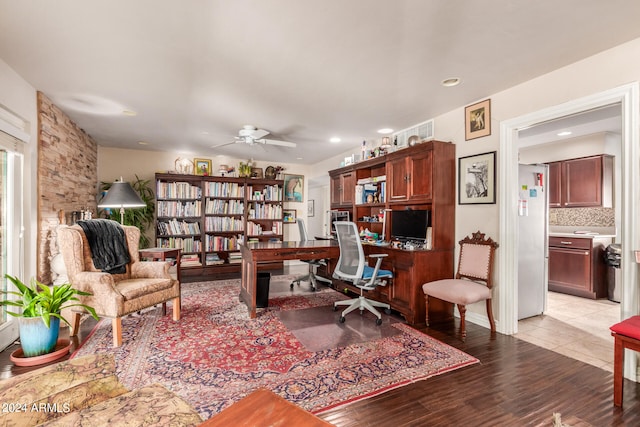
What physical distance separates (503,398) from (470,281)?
4.68 ft

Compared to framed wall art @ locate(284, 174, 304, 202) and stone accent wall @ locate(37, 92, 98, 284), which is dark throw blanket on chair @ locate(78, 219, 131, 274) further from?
framed wall art @ locate(284, 174, 304, 202)

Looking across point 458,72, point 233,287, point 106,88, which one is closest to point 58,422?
point 106,88

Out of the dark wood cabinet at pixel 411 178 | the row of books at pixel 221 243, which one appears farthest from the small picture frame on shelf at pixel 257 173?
the dark wood cabinet at pixel 411 178

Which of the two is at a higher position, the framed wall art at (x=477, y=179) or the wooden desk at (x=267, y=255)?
the framed wall art at (x=477, y=179)

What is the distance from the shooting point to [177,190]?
5855mm

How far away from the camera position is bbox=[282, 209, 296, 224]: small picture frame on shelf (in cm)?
711

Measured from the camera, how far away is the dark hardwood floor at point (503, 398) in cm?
174

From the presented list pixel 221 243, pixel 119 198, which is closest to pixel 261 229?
pixel 221 243

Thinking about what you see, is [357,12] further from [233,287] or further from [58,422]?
[233,287]

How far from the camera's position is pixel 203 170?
6.23 meters

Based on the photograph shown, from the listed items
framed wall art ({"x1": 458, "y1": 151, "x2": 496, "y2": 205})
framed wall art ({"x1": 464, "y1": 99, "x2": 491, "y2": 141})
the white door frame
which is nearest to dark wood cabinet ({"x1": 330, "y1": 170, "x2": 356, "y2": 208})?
framed wall art ({"x1": 458, "y1": 151, "x2": 496, "y2": 205})

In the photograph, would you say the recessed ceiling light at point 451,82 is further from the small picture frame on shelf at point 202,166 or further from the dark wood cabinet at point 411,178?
the small picture frame on shelf at point 202,166

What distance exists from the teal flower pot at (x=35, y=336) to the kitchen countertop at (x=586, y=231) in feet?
20.9

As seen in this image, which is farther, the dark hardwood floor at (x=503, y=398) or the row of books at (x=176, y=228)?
the row of books at (x=176, y=228)
